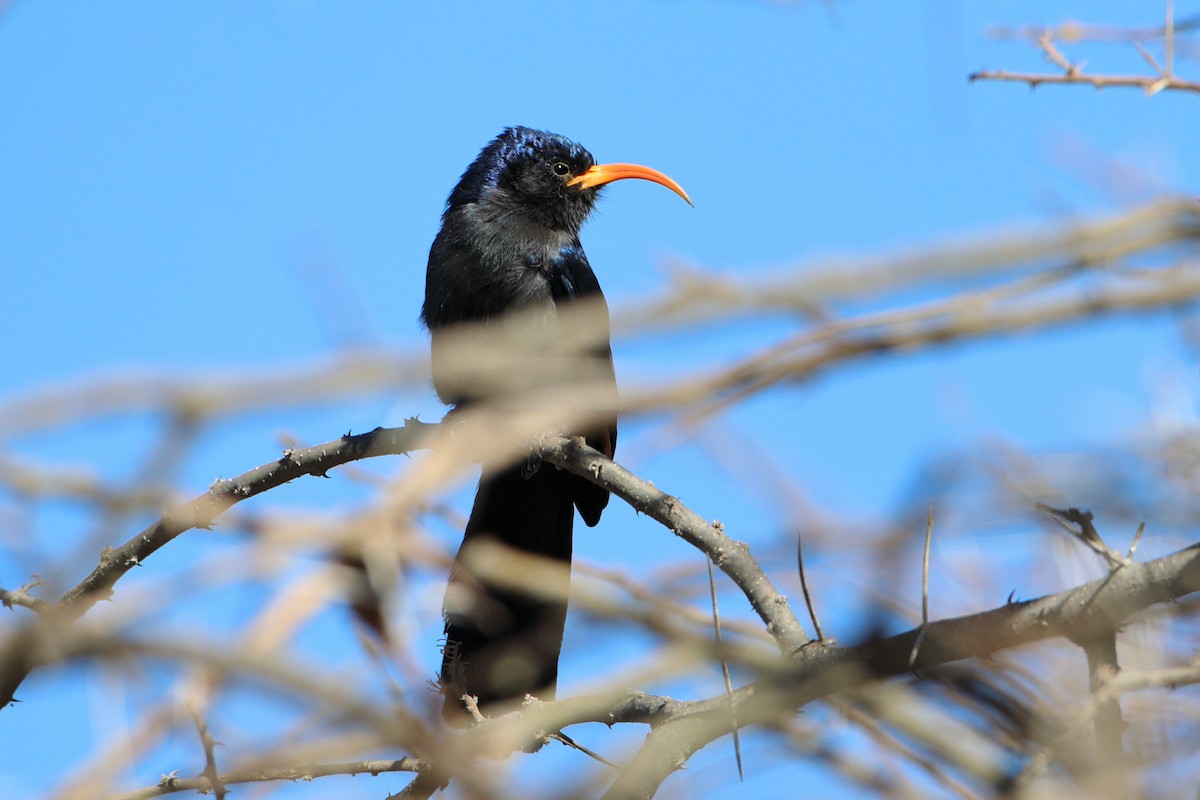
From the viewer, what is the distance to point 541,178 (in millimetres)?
6754

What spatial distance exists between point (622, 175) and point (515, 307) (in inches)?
61.2

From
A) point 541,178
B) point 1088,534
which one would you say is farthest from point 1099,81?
point 541,178

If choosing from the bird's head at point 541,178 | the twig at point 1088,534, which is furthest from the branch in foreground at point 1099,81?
the bird's head at point 541,178

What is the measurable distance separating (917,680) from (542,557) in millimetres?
3566

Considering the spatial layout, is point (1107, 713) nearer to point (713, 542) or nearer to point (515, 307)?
point (713, 542)

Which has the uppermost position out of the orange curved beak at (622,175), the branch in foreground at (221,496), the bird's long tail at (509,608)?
the orange curved beak at (622,175)

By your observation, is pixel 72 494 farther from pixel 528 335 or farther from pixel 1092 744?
pixel 1092 744

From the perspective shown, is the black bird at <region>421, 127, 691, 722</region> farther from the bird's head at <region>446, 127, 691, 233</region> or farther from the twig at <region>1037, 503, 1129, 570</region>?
the twig at <region>1037, 503, 1129, 570</region>

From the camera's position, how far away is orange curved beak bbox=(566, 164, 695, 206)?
271 inches

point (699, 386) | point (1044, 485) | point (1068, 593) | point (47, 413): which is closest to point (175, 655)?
point (47, 413)

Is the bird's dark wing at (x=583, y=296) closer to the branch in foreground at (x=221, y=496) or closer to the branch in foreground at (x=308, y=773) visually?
the branch in foreground at (x=221, y=496)

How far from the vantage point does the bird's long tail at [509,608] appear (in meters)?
4.54

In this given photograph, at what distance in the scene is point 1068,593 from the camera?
232cm

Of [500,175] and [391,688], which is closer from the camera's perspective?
[391,688]
